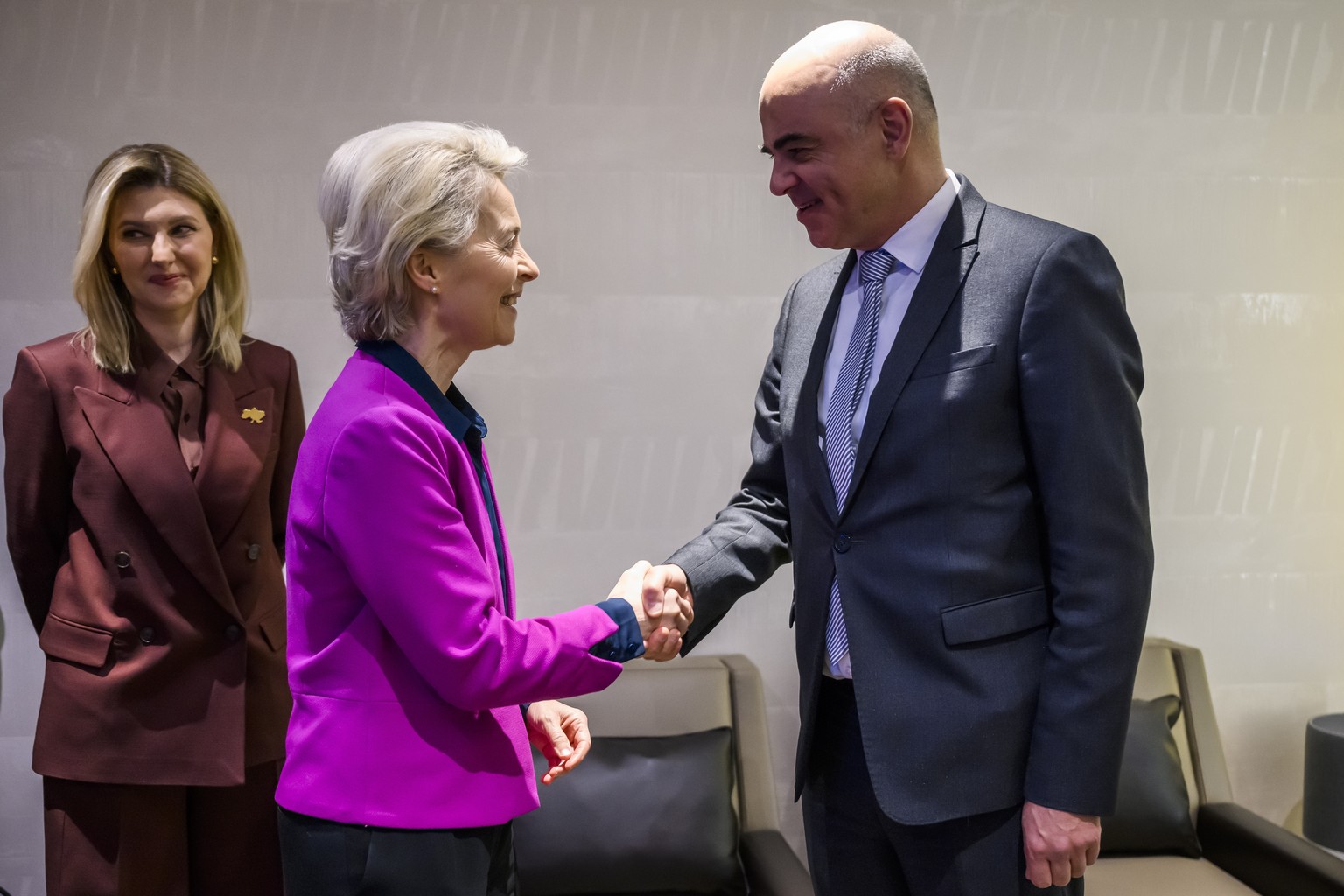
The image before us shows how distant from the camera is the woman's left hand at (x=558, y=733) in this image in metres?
1.73

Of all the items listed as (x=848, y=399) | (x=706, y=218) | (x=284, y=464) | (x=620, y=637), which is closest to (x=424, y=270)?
(x=620, y=637)

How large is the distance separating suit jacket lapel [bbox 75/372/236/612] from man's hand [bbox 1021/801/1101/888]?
1613 millimetres

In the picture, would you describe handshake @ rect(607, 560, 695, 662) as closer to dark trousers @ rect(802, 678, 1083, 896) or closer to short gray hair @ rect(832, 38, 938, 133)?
dark trousers @ rect(802, 678, 1083, 896)

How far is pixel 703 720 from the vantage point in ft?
10.1

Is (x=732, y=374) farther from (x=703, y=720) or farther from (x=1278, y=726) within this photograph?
(x=1278, y=726)

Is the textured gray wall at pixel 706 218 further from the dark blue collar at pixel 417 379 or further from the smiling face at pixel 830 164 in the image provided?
the dark blue collar at pixel 417 379

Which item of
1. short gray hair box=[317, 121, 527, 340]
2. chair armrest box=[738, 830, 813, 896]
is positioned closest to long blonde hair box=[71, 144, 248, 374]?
short gray hair box=[317, 121, 527, 340]

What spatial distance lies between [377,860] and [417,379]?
0.57m

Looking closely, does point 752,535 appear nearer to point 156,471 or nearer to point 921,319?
point 921,319

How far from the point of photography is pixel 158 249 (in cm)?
246

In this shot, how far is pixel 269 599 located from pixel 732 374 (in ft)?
4.59

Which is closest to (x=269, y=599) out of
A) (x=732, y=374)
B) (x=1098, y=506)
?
(x=732, y=374)

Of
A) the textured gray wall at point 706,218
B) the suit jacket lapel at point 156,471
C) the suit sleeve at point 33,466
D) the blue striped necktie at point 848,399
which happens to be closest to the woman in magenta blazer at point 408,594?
the blue striped necktie at point 848,399

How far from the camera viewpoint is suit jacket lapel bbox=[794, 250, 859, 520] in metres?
1.74
